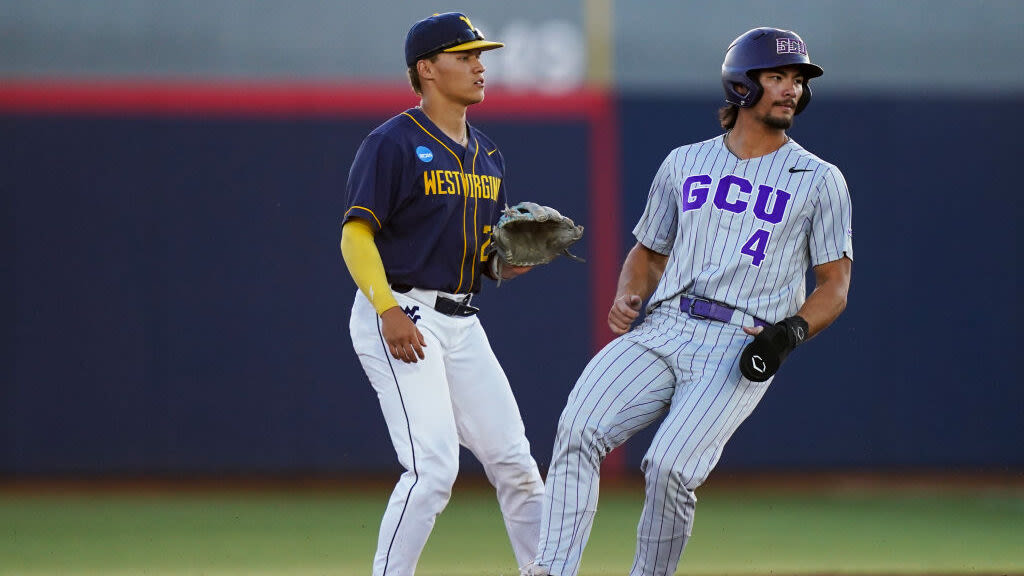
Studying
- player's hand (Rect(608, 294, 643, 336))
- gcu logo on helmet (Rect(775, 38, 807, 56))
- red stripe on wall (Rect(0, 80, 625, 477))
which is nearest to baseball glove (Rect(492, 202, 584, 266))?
player's hand (Rect(608, 294, 643, 336))

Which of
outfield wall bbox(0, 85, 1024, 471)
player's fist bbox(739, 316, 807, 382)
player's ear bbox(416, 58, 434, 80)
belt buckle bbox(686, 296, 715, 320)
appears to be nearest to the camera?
player's fist bbox(739, 316, 807, 382)

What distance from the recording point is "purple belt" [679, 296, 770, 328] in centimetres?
395

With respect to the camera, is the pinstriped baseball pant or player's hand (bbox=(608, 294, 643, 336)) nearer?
the pinstriped baseball pant

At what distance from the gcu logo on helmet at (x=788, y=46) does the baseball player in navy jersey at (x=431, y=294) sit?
93cm

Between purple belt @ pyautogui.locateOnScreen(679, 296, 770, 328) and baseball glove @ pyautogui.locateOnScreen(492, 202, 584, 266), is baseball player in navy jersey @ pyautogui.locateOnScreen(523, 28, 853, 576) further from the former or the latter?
baseball glove @ pyautogui.locateOnScreen(492, 202, 584, 266)

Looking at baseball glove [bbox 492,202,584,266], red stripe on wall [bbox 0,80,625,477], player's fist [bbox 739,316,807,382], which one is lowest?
red stripe on wall [bbox 0,80,625,477]

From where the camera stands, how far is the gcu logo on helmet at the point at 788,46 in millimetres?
4023

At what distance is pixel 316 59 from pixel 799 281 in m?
5.62

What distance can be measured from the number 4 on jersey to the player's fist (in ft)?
0.80

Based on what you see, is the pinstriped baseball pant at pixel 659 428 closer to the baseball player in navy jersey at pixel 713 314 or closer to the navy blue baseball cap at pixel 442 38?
the baseball player in navy jersey at pixel 713 314

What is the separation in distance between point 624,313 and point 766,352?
481 millimetres

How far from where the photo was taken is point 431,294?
411 centimetres

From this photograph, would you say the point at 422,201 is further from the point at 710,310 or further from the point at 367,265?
the point at 710,310

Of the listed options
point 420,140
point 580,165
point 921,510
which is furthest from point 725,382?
point 580,165
